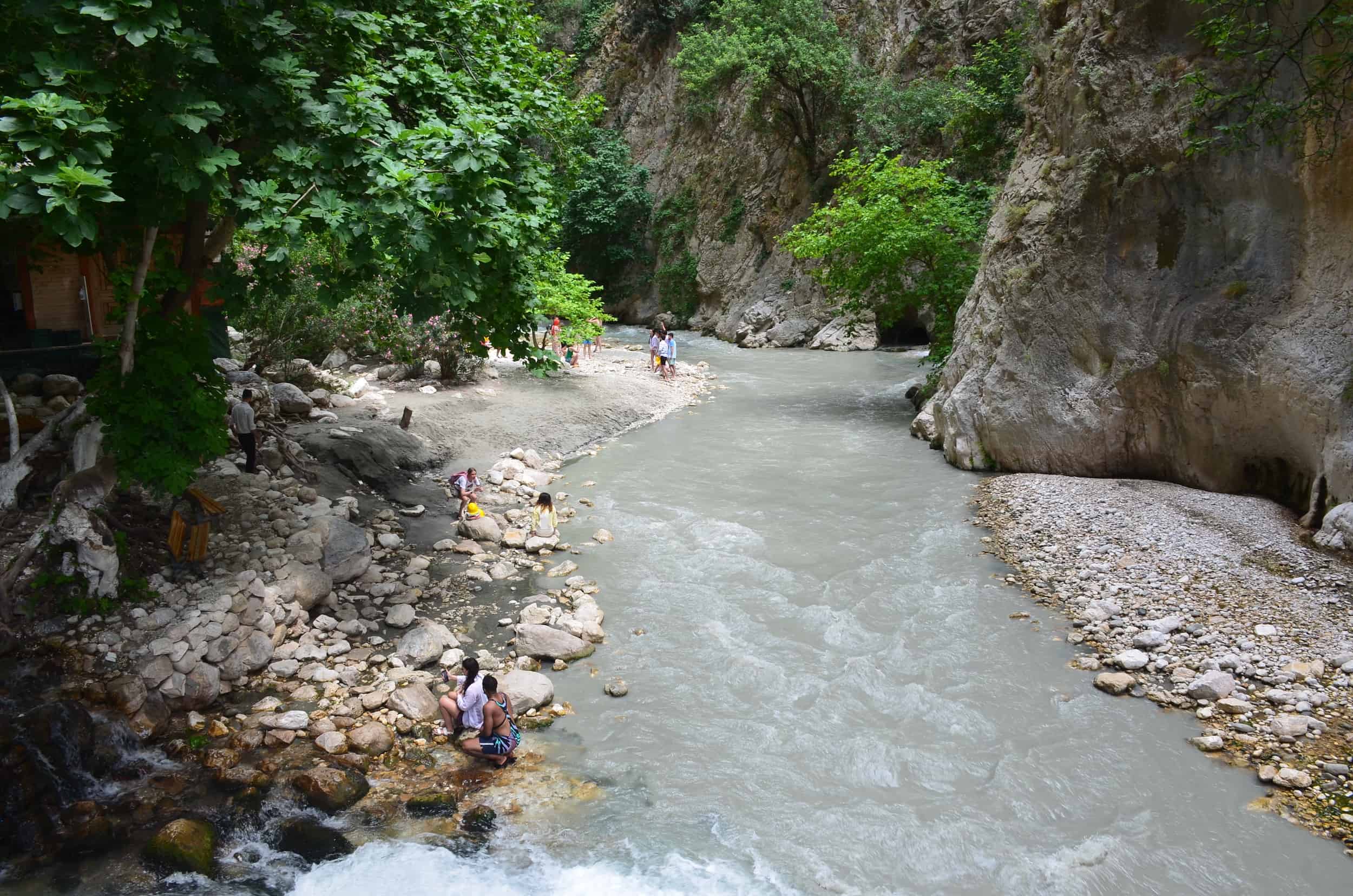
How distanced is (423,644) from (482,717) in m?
1.62

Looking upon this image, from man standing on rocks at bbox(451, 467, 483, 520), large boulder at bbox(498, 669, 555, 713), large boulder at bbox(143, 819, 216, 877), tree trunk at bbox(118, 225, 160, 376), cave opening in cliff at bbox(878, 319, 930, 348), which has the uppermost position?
tree trunk at bbox(118, 225, 160, 376)

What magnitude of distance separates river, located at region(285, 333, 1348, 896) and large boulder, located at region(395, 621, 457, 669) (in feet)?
4.52

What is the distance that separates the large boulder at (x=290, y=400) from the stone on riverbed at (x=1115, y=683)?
1238 cm

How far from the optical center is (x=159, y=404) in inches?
322

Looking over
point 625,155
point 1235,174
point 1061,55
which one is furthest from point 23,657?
point 625,155

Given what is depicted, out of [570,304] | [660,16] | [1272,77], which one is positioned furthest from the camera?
[660,16]

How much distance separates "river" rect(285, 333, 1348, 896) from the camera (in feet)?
19.1

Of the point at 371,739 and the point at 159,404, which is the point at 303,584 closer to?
the point at 159,404

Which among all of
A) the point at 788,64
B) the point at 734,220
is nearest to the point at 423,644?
the point at 788,64

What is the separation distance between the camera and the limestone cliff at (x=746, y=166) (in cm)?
3155

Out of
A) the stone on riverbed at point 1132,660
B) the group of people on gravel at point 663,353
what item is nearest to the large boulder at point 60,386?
the stone on riverbed at point 1132,660

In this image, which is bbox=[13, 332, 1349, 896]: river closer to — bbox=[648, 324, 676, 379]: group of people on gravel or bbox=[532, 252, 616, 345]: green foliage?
bbox=[532, 252, 616, 345]: green foliage

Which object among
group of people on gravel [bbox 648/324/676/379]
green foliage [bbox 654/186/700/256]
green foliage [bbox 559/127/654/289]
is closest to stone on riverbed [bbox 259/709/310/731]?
group of people on gravel [bbox 648/324/676/379]

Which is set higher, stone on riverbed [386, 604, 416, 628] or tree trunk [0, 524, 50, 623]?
tree trunk [0, 524, 50, 623]
